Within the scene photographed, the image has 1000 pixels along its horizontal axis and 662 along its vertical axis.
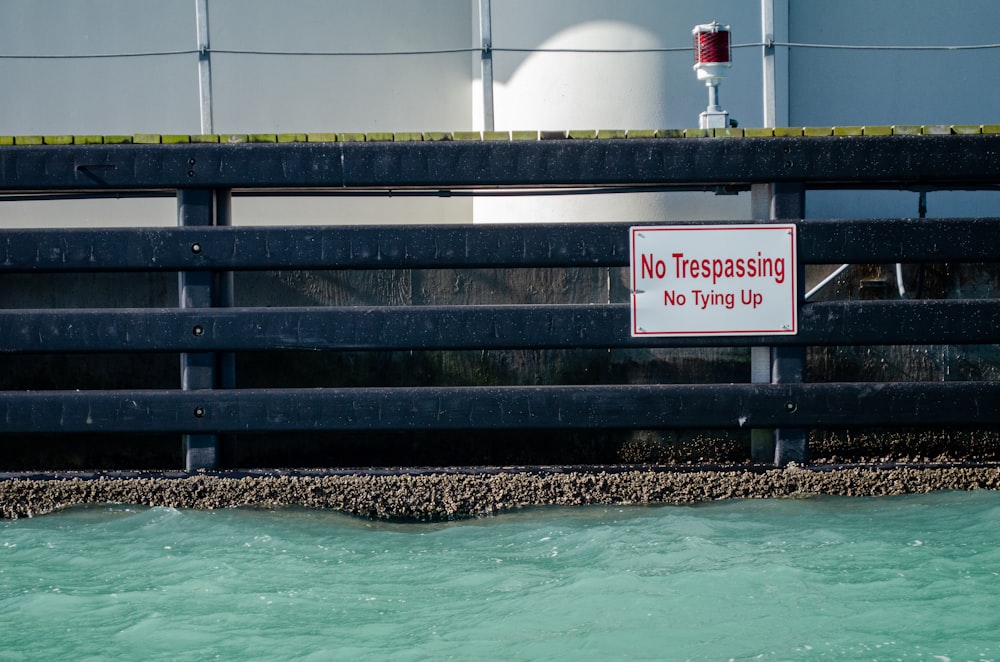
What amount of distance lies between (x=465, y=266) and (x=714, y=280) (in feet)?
3.87

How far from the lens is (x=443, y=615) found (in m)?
3.87

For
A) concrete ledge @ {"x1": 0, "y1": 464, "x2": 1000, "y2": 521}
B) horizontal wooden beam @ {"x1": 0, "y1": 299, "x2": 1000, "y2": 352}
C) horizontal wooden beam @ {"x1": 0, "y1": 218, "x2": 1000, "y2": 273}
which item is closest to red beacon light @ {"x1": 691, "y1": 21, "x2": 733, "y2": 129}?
horizontal wooden beam @ {"x1": 0, "y1": 218, "x2": 1000, "y2": 273}

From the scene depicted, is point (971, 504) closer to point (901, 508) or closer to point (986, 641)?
point (901, 508)

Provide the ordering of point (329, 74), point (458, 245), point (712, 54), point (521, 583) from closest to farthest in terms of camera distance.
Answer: point (521, 583)
point (458, 245)
point (712, 54)
point (329, 74)

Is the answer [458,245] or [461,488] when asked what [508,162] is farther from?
[461,488]

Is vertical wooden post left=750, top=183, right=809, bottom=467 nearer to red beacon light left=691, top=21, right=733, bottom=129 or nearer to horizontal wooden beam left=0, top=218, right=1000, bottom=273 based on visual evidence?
horizontal wooden beam left=0, top=218, right=1000, bottom=273

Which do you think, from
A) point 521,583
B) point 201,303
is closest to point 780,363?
point 521,583

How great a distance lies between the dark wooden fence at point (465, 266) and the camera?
5.19 metres

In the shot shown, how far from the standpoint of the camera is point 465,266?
5195 mm

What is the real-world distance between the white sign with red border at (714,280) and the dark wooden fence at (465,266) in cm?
6

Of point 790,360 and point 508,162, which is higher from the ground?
point 508,162

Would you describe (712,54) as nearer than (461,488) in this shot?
No

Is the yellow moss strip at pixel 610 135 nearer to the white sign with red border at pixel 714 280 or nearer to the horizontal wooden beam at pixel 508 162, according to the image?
the horizontal wooden beam at pixel 508 162

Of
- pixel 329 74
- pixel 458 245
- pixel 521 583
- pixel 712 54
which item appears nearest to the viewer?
pixel 521 583
